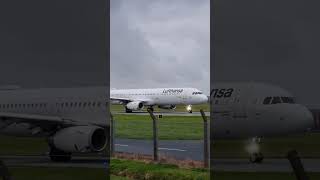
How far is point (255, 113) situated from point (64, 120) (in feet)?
13.7

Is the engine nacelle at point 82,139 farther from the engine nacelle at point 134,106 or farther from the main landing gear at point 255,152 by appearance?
the engine nacelle at point 134,106

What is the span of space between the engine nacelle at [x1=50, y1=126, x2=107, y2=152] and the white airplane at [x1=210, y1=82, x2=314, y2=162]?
2.37m

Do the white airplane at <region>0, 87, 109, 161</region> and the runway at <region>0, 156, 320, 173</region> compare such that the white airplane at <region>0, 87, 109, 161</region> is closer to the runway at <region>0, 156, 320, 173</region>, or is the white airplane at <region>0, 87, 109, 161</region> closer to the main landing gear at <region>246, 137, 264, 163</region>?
the runway at <region>0, 156, 320, 173</region>

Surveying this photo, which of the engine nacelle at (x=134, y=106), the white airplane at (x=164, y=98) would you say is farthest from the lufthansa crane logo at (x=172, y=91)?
the engine nacelle at (x=134, y=106)

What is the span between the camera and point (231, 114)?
1062 cm

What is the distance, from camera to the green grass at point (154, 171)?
24.2ft

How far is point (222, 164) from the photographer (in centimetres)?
821

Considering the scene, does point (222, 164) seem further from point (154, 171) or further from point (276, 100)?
point (276, 100)

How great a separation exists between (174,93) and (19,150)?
88.1ft

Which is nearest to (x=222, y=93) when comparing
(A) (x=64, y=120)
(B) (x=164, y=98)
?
(A) (x=64, y=120)

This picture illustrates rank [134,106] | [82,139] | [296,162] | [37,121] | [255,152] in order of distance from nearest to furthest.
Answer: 1. [296,162]
2. [255,152]
3. [82,139]
4. [37,121]
5. [134,106]

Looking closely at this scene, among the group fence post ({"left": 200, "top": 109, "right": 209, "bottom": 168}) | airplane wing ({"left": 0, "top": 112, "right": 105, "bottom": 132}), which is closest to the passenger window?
fence post ({"left": 200, "top": 109, "right": 209, "bottom": 168})

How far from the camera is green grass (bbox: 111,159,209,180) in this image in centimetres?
738

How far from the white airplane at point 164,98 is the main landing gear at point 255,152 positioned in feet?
84.0
